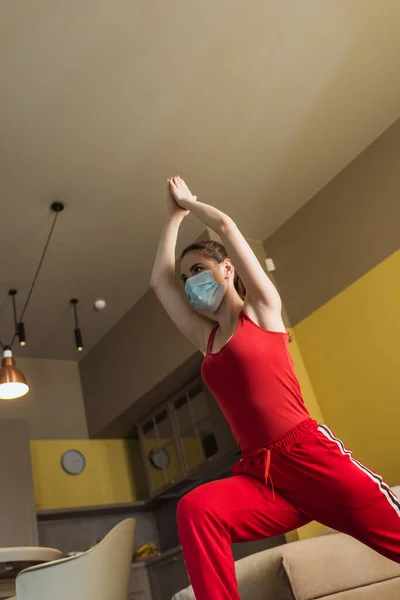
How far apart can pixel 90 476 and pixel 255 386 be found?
372 cm

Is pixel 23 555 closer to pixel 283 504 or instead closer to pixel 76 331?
pixel 283 504

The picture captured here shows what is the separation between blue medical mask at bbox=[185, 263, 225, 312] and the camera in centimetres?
169

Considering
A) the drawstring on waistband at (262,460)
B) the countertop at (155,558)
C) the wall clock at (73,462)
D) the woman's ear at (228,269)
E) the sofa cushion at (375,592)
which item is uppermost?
the wall clock at (73,462)

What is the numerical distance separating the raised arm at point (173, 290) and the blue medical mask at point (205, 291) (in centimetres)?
7

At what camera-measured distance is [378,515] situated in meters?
1.31

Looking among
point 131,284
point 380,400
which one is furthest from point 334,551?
point 131,284

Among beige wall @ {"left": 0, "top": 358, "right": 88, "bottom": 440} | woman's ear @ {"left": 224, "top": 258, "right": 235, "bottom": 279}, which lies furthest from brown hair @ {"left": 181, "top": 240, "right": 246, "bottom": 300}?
beige wall @ {"left": 0, "top": 358, "right": 88, "bottom": 440}

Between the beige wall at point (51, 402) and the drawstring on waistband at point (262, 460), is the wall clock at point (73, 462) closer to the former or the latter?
the beige wall at point (51, 402)

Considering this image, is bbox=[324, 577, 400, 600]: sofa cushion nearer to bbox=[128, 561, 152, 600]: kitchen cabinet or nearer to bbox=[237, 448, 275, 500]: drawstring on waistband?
bbox=[237, 448, 275, 500]: drawstring on waistband

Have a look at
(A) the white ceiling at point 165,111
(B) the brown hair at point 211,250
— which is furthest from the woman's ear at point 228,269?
(A) the white ceiling at point 165,111

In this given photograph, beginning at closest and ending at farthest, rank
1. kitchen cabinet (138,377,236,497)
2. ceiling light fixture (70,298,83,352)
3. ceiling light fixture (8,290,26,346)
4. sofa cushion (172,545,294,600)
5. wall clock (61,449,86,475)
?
sofa cushion (172,545,294,600) < ceiling light fixture (8,290,26,346) < kitchen cabinet (138,377,236,497) < ceiling light fixture (70,298,83,352) < wall clock (61,449,86,475)

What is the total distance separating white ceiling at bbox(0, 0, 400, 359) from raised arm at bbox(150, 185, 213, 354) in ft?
4.25

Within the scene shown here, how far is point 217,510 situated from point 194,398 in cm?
310

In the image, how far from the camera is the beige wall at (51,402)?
486 centimetres
